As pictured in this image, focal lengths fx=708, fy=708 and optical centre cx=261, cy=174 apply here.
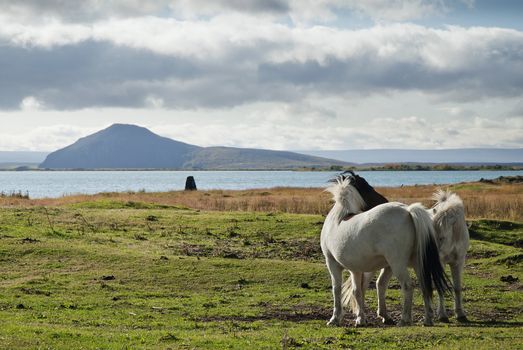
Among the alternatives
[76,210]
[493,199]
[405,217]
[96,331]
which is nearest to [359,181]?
[405,217]

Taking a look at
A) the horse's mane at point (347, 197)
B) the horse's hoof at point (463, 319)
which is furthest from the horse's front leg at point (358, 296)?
the horse's hoof at point (463, 319)

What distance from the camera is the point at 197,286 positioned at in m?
19.2

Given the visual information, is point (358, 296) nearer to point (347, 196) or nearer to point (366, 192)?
point (347, 196)

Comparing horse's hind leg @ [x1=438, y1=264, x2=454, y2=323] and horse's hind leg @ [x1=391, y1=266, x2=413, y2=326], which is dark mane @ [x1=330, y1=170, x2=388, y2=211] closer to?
horse's hind leg @ [x1=438, y1=264, x2=454, y2=323]

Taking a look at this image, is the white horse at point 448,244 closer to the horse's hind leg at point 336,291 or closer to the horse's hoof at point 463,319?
the horse's hoof at point 463,319

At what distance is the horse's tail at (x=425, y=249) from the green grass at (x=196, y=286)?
3.06 feet

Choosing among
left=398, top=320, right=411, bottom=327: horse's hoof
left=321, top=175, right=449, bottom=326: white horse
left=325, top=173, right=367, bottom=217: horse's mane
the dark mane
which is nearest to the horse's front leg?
left=321, top=175, right=449, bottom=326: white horse

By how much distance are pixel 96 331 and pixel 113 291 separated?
18.4 feet

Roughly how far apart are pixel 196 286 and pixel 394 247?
7.82 metres

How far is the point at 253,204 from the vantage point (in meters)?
42.8

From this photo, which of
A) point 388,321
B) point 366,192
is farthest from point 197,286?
point 388,321

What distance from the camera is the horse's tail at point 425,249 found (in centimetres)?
1275

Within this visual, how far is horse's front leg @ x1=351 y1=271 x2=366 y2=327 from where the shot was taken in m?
13.8

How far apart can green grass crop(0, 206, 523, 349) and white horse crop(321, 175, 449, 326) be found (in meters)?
0.65
